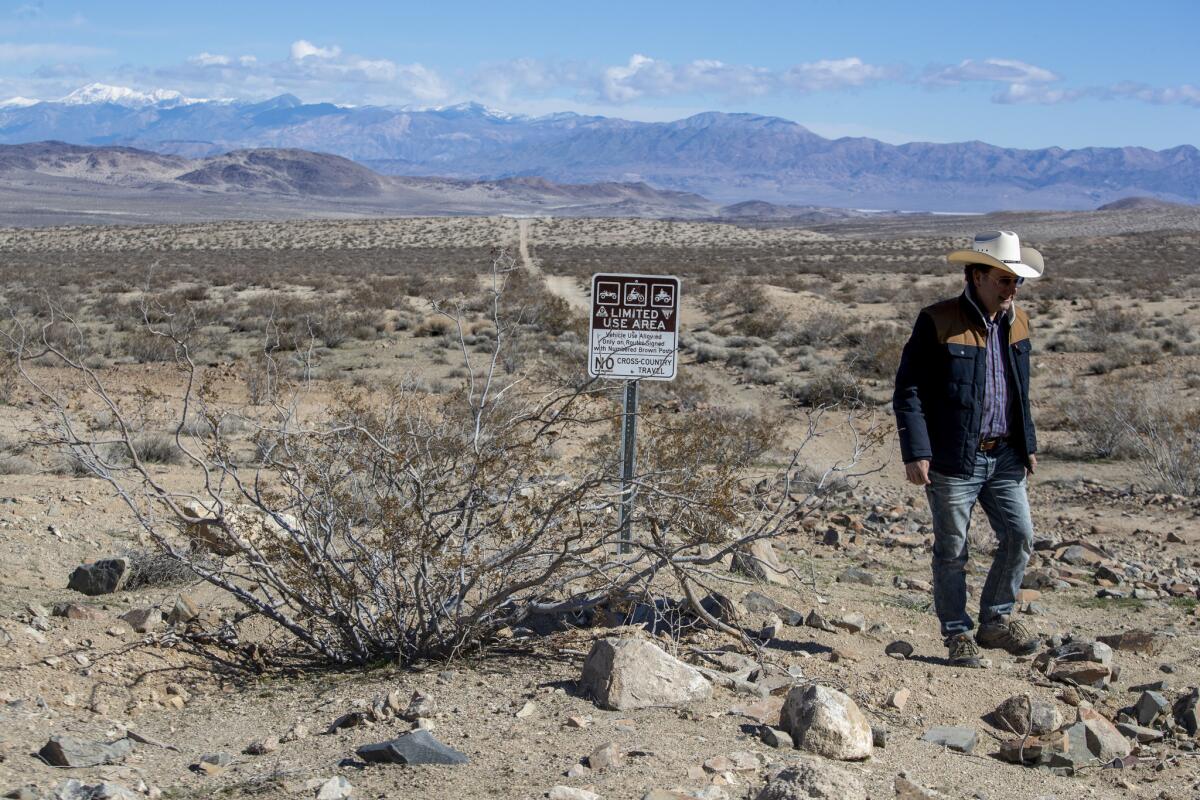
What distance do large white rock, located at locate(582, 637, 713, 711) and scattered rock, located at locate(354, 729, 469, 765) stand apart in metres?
0.74

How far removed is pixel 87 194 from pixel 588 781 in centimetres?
17975

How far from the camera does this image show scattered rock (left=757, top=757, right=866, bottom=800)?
3.23 meters

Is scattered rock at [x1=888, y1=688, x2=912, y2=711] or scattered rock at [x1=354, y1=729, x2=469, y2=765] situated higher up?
scattered rock at [x1=354, y1=729, x2=469, y2=765]

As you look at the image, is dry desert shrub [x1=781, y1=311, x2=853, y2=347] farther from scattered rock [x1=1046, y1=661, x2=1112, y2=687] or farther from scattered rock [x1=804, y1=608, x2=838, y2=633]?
scattered rock [x1=1046, y1=661, x2=1112, y2=687]

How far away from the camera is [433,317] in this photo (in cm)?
2272

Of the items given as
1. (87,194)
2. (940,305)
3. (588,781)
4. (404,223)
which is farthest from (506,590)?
(87,194)

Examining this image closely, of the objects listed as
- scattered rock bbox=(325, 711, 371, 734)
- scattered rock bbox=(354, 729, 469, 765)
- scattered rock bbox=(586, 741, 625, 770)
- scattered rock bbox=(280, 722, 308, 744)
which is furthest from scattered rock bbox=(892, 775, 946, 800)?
scattered rock bbox=(280, 722, 308, 744)

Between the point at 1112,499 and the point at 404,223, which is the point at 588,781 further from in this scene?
the point at 404,223

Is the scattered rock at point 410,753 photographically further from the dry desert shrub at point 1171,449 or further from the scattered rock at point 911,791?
the dry desert shrub at point 1171,449

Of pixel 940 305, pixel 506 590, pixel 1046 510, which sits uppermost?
pixel 940 305

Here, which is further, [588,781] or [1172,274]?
[1172,274]

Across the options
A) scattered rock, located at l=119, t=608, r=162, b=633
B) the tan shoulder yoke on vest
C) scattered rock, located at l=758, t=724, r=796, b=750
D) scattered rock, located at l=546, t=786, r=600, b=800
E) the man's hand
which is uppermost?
the tan shoulder yoke on vest

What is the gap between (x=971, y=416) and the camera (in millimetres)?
4887

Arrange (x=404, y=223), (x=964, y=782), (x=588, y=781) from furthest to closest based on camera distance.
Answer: (x=404, y=223)
(x=964, y=782)
(x=588, y=781)
